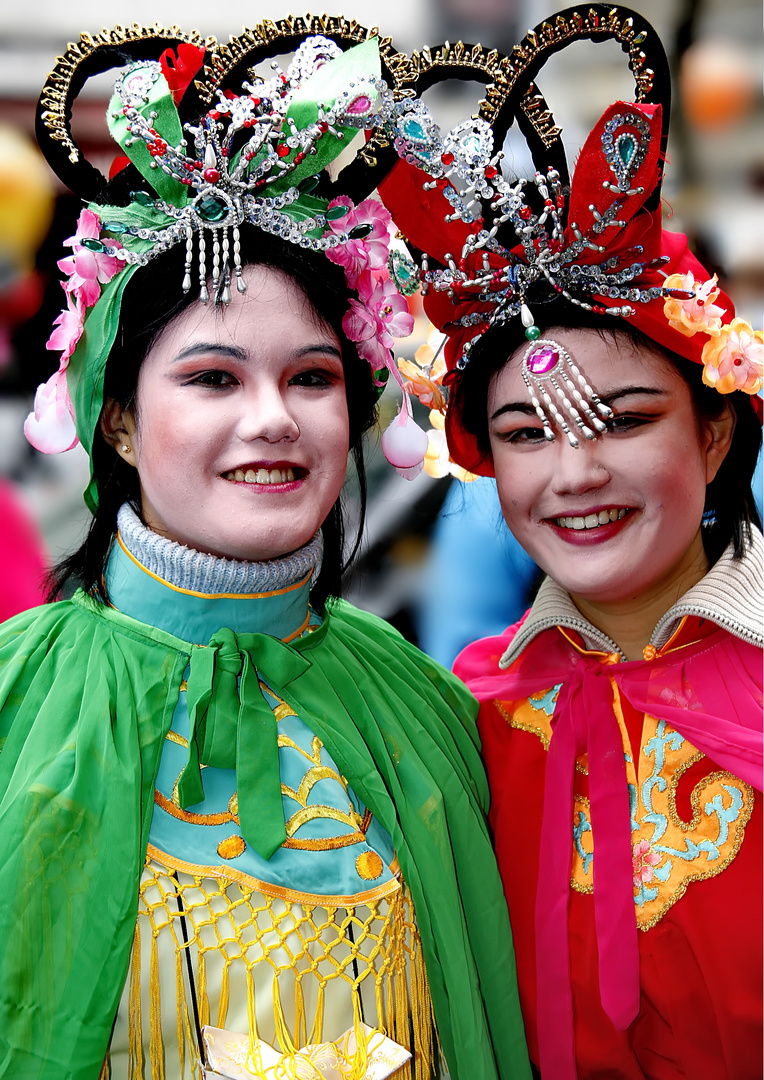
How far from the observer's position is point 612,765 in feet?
5.32

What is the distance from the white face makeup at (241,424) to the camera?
139 cm

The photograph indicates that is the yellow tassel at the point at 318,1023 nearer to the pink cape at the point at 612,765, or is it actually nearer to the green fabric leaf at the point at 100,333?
the pink cape at the point at 612,765

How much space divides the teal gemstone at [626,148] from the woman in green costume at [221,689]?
381mm

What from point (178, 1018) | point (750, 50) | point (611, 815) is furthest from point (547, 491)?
point (750, 50)

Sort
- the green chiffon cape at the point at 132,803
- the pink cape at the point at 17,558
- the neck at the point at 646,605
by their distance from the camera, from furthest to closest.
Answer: the pink cape at the point at 17,558 → the neck at the point at 646,605 → the green chiffon cape at the point at 132,803

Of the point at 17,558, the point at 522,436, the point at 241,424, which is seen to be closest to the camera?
the point at 241,424

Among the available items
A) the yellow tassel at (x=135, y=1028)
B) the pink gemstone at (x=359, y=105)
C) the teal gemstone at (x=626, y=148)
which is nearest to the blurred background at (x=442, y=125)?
the teal gemstone at (x=626, y=148)

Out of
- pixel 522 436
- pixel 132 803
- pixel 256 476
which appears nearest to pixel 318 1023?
pixel 132 803

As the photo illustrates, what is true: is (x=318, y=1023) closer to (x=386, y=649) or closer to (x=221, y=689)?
(x=221, y=689)

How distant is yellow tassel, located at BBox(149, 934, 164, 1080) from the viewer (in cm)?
128

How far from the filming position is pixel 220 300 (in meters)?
1.41

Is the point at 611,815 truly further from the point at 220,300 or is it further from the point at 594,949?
the point at 220,300

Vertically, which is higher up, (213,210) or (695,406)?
(213,210)

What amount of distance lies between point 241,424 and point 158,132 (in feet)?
1.49
